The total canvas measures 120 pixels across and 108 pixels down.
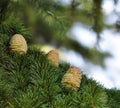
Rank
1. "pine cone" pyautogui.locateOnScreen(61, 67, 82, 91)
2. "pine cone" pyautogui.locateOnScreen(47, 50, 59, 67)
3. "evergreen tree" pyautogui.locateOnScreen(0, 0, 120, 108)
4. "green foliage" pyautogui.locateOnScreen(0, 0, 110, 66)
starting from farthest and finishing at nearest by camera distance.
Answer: "green foliage" pyautogui.locateOnScreen(0, 0, 110, 66), "pine cone" pyautogui.locateOnScreen(47, 50, 59, 67), "pine cone" pyautogui.locateOnScreen(61, 67, 82, 91), "evergreen tree" pyautogui.locateOnScreen(0, 0, 120, 108)

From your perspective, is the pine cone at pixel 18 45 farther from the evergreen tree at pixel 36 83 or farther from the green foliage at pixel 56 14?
the green foliage at pixel 56 14

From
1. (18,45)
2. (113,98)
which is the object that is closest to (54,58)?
(18,45)

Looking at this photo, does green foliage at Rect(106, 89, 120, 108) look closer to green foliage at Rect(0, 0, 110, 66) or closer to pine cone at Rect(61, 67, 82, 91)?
pine cone at Rect(61, 67, 82, 91)

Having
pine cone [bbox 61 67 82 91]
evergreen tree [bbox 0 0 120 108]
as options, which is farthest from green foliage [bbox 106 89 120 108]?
pine cone [bbox 61 67 82 91]

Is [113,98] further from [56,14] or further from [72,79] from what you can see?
[56,14]

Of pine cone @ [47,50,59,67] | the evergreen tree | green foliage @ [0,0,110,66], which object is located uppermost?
green foliage @ [0,0,110,66]

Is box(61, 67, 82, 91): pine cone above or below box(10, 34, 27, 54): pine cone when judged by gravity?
below

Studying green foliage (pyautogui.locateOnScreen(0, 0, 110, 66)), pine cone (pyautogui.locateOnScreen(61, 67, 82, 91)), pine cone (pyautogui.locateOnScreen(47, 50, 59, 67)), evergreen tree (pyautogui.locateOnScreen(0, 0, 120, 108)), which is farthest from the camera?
green foliage (pyautogui.locateOnScreen(0, 0, 110, 66))

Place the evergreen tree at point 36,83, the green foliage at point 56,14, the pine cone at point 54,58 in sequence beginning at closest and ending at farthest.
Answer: the evergreen tree at point 36,83 < the pine cone at point 54,58 < the green foliage at point 56,14

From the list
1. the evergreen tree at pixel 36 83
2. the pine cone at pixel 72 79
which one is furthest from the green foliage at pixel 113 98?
the pine cone at pixel 72 79
